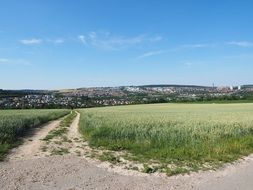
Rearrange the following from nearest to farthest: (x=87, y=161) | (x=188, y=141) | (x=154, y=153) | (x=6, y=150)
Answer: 1. (x=87, y=161)
2. (x=154, y=153)
3. (x=6, y=150)
4. (x=188, y=141)

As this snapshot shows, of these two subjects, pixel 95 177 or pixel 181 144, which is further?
pixel 181 144

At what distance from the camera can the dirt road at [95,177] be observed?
10.7 meters

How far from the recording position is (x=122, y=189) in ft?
34.0

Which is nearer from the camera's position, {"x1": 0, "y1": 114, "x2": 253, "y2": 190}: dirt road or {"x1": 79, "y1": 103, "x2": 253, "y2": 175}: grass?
{"x1": 0, "y1": 114, "x2": 253, "y2": 190}: dirt road

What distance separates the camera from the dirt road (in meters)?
10.7

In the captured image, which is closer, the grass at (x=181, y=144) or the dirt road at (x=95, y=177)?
the dirt road at (x=95, y=177)

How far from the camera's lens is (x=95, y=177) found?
11.8m

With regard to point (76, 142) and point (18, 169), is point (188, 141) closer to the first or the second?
point (76, 142)

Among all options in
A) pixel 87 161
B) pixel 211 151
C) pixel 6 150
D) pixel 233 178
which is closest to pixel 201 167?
pixel 233 178

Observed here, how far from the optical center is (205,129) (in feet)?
78.0

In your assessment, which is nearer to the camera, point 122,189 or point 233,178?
point 122,189

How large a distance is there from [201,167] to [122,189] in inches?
147

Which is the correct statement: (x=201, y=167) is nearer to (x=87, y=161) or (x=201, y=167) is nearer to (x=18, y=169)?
(x=87, y=161)

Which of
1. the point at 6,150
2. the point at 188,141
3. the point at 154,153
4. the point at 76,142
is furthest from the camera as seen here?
the point at 76,142
